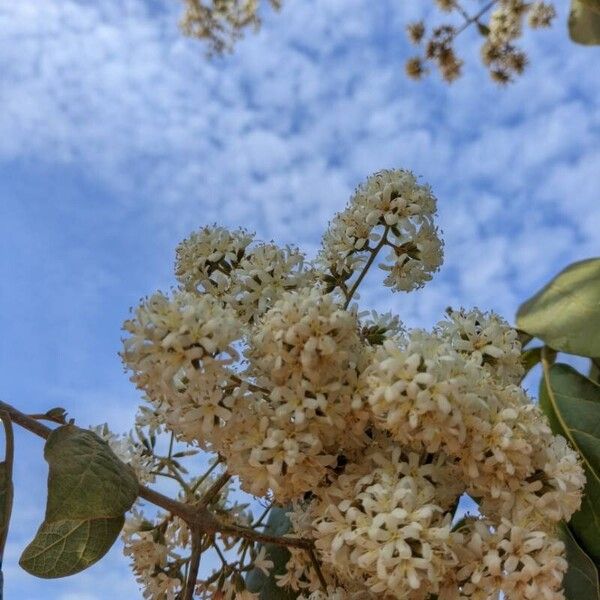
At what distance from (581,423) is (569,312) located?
0.47ft

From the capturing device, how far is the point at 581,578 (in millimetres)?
887

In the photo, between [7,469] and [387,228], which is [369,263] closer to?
[387,228]

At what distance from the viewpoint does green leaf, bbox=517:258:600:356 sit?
3.44ft

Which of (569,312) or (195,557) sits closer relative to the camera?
(195,557)

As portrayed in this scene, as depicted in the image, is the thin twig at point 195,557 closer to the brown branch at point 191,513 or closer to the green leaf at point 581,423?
the brown branch at point 191,513

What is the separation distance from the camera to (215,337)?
674 millimetres

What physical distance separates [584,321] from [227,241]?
0.45m

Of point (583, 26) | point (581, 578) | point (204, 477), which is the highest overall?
point (583, 26)

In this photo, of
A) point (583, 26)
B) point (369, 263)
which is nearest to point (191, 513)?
point (369, 263)

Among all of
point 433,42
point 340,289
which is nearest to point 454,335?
point 340,289

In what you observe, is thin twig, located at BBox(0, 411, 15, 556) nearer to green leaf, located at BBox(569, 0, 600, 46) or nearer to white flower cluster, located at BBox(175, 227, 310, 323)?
white flower cluster, located at BBox(175, 227, 310, 323)

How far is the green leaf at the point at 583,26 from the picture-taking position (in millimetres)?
1654

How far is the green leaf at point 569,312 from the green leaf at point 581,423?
4cm

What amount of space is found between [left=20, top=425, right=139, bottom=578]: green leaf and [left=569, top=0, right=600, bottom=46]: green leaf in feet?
4.36
